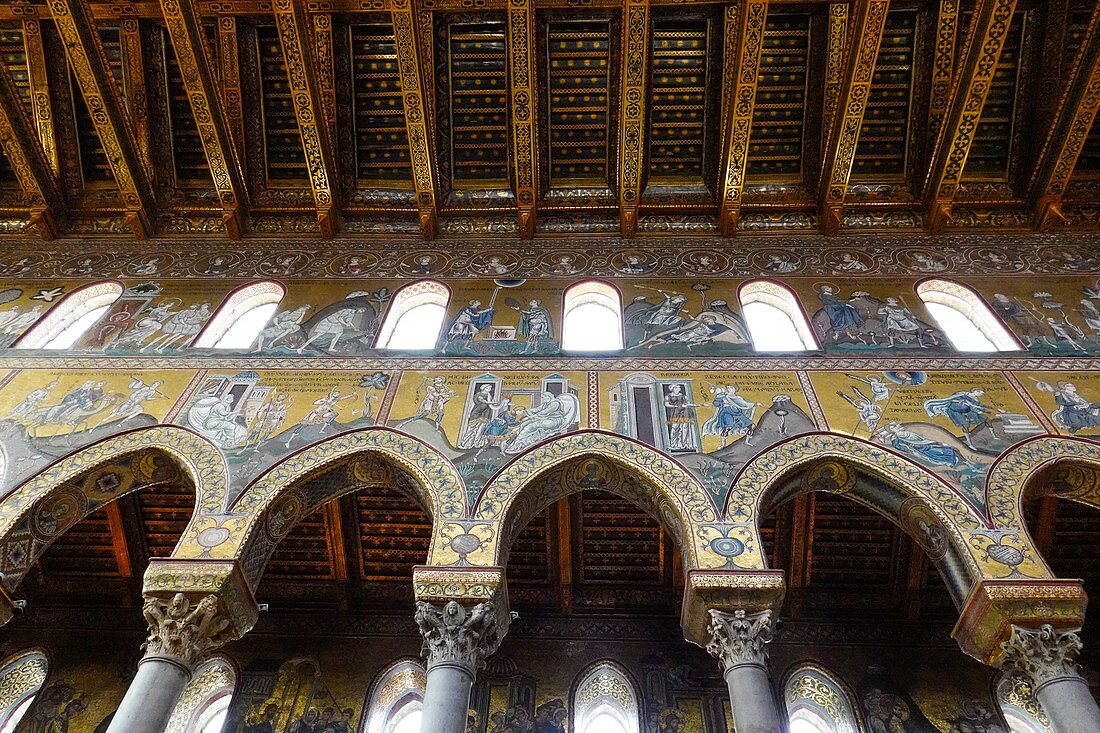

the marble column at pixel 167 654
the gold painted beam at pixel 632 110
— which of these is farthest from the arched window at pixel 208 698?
the gold painted beam at pixel 632 110

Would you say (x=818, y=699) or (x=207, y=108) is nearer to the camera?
(x=818, y=699)

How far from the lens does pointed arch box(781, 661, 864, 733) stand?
977 cm

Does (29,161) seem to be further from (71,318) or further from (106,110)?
(71,318)

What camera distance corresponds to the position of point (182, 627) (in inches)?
269

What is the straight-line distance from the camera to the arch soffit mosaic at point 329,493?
24.3ft

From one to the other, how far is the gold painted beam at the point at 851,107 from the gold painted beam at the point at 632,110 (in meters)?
2.82

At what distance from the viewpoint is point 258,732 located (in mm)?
9555

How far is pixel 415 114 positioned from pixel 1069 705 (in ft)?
33.5

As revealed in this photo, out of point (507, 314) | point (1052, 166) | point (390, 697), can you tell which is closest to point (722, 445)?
point (507, 314)

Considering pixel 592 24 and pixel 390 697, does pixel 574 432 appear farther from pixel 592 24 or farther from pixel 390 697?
pixel 592 24

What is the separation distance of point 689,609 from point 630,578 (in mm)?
3812

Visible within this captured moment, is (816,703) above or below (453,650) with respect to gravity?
above

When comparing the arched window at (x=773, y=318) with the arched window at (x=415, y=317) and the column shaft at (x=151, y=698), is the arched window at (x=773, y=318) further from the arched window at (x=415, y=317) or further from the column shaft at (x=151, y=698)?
the column shaft at (x=151, y=698)

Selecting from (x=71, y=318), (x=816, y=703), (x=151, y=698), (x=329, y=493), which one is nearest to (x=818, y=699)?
(x=816, y=703)
